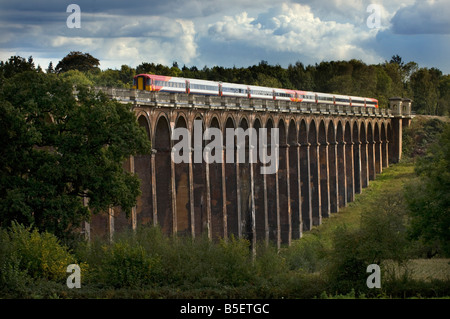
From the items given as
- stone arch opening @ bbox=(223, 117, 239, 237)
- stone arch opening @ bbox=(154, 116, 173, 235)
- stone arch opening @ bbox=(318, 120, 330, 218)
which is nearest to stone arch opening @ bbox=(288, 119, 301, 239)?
stone arch opening @ bbox=(318, 120, 330, 218)

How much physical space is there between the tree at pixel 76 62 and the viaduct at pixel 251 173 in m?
47.2

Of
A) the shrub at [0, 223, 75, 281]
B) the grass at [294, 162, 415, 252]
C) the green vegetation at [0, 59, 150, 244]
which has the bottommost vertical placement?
the grass at [294, 162, 415, 252]

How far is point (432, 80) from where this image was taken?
18462 cm

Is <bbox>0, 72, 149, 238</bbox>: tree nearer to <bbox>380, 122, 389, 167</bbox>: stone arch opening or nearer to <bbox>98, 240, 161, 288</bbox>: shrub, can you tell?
<bbox>98, 240, 161, 288</bbox>: shrub

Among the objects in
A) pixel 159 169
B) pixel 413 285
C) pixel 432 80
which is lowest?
pixel 413 285

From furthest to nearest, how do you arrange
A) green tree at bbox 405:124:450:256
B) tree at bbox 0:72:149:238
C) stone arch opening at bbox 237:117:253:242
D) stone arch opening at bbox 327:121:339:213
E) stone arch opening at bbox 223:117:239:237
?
1. stone arch opening at bbox 327:121:339:213
2. stone arch opening at bbox 237:117:253:242
3. stone arch opening at bbox 223:117:239:237
4. green tree at bbox 405:124:450:256
5. tree at bbox 0:72:149:238

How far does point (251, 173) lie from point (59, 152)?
3001 cm

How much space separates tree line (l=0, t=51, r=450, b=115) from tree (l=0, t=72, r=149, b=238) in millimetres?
84571

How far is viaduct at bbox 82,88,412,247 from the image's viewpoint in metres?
46.8

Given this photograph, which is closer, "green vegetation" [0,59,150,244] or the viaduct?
"green vegetation" [0,59,150,244]
